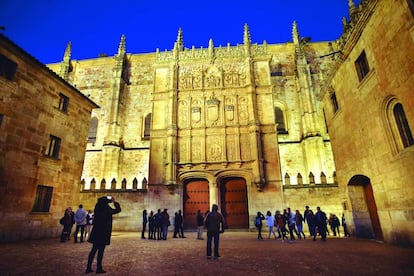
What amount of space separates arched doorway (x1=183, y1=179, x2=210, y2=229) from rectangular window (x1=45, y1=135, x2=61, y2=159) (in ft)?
28.7

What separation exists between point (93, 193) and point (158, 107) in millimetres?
8323

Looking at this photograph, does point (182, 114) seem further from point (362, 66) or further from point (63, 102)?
point (362, 66)

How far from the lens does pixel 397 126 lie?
26.4 ft

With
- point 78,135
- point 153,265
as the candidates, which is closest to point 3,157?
point 78,135

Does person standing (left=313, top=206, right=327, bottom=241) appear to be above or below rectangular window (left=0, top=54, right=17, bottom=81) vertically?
below

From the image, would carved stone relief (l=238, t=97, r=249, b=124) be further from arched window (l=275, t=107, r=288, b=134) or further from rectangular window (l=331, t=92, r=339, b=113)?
rectangular window (l=331, t=92, r=339, b=113)

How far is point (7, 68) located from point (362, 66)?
1588 centimetres

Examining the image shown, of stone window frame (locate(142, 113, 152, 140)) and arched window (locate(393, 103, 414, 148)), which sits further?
stone window frame (locate(142, 113, 152, 140))

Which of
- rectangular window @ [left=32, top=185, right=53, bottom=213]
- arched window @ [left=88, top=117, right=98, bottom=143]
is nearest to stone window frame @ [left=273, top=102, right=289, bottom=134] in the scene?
rectangular window @ [left=32, top=185, right=53, bottom=213]

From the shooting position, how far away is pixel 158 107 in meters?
19.1

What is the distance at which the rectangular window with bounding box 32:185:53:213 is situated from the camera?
11029 mm

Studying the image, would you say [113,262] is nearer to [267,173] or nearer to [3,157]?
[3,157]

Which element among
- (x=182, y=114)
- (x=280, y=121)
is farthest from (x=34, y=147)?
(x=280, y=121)

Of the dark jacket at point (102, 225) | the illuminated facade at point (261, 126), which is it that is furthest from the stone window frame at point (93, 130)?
the dark jacket at point (102, 225)
